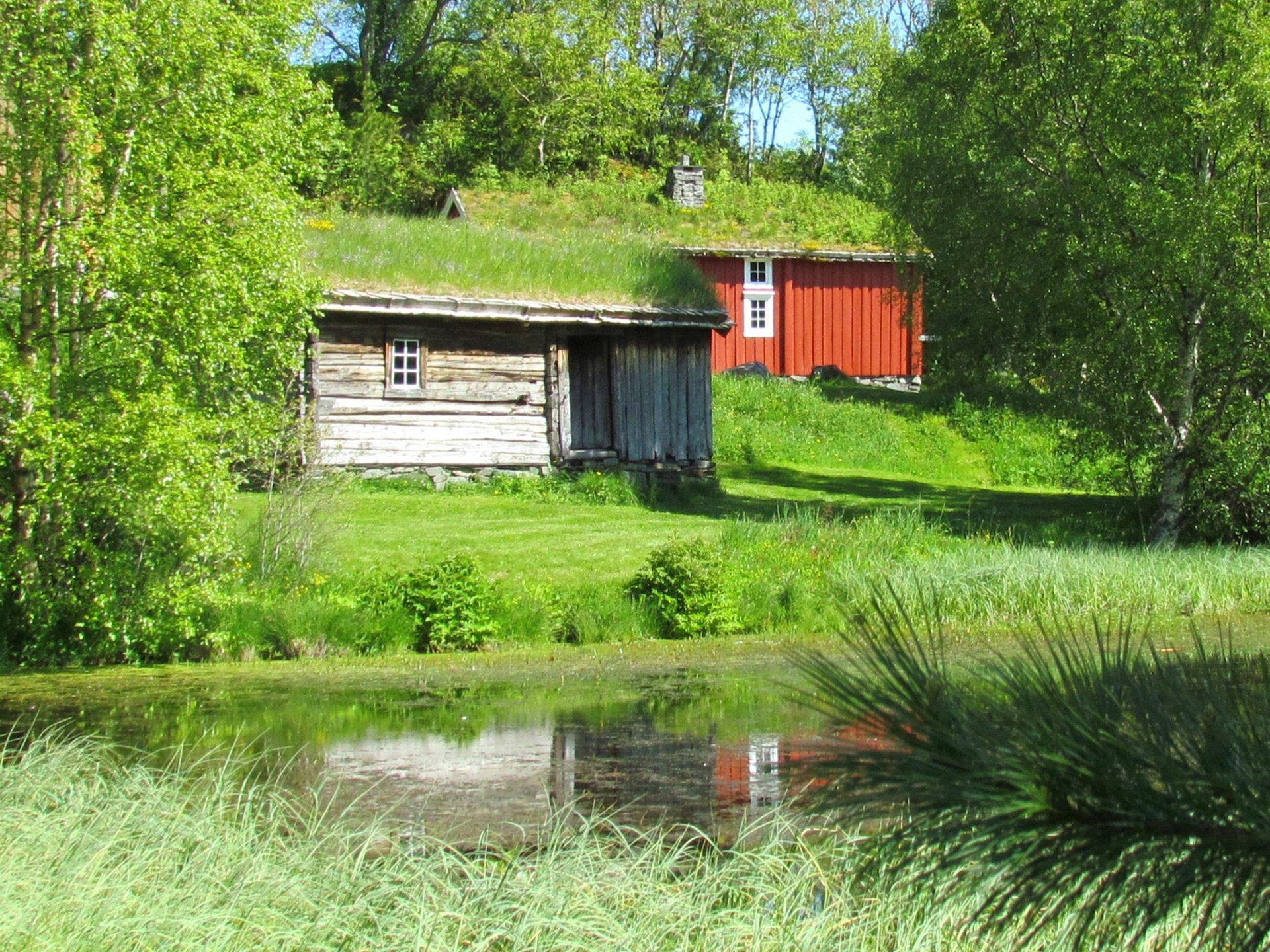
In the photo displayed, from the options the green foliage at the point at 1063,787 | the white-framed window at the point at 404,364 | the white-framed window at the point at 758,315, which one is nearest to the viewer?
the green foliage at the point at 1063,787

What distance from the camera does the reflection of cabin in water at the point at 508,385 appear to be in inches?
880

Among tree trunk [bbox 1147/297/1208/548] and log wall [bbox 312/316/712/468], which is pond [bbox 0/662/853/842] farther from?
log wall [bbox 312/316/712/468]

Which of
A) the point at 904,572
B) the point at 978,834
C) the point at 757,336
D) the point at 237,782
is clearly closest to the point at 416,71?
the point at 757,336

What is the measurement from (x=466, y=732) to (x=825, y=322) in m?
31.6

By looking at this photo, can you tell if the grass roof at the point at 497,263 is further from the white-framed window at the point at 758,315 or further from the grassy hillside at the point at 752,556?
the white-framed window at the point at 758,315

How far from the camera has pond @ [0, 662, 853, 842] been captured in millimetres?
8828

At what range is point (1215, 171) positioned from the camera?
729 inches

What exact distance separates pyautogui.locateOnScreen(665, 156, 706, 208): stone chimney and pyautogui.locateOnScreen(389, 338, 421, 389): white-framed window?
2129 cm

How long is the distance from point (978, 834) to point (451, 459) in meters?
21.6

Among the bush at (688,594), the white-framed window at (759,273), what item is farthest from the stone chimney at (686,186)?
the bush at (688,594)

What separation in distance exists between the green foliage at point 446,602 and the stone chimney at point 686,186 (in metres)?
30.1

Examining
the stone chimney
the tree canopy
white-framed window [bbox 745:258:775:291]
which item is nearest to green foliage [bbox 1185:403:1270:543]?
the tree canopy

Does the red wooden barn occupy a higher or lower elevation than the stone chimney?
lower

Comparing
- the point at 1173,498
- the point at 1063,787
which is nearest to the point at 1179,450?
the point at 1173,498
